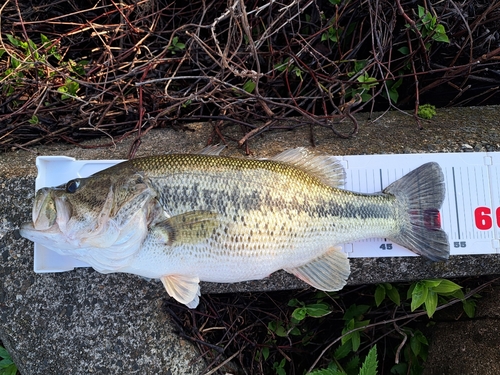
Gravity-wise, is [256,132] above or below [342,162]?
above

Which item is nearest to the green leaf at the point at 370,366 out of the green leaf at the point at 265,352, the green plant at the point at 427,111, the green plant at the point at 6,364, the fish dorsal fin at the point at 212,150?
the green leaf at the point at 265,352

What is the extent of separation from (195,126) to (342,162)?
1.08 metres

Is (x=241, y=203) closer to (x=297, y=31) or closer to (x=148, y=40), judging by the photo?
(x=297, y=31)

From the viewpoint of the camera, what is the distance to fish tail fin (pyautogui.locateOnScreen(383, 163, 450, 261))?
97.0 inches

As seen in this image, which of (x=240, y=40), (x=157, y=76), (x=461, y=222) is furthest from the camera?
(x=157, y=76)

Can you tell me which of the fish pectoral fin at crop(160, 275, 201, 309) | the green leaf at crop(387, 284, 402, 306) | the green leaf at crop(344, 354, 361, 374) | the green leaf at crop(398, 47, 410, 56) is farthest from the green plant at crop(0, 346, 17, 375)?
the green leaf at crop(398, 47, 410, 56)

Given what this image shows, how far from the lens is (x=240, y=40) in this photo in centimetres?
286

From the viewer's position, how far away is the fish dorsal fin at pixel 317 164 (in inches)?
95.6

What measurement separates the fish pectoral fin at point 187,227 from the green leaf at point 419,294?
4.46 ft

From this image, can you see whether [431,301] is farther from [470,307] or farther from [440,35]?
[440,35]

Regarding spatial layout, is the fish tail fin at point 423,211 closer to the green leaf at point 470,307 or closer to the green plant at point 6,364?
the green leaf at point 470,307

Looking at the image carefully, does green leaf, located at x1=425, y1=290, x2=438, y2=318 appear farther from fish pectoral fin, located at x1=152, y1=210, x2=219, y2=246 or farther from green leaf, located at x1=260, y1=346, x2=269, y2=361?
fish pectoral fin, located at x1=152, y1=210, x2=219, y2=246

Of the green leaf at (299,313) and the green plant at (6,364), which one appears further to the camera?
the green plant at (6,364)

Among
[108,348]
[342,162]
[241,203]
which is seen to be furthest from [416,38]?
[108,348]
